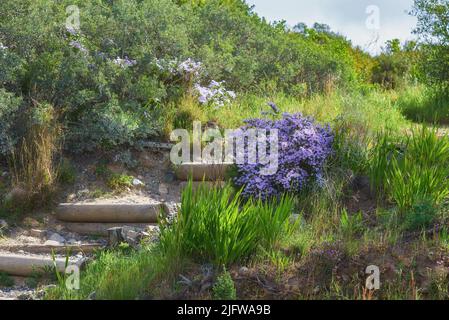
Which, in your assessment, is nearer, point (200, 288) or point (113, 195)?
point (200, 288)

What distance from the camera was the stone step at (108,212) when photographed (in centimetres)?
698

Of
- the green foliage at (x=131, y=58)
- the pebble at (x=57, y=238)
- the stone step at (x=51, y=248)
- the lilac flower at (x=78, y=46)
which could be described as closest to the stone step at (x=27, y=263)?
the stone step at (x=51, y=248)

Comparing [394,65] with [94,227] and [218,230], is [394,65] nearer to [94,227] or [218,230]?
[94,227]

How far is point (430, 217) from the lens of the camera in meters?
5.86

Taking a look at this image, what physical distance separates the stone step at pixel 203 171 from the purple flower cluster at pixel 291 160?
30 cm

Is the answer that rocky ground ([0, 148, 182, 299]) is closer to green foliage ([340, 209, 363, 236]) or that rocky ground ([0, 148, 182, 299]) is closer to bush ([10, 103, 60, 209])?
bush ([10, 103, 60, 209])

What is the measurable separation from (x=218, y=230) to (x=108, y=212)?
2.10m

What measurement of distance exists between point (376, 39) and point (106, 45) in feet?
20.9

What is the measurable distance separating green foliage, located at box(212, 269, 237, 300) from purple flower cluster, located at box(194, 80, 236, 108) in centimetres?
410

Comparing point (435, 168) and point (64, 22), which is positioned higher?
point (64, 22)

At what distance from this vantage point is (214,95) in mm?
8953

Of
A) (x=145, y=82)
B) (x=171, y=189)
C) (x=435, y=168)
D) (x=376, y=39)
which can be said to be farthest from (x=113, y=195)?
(x=376, y=39)
